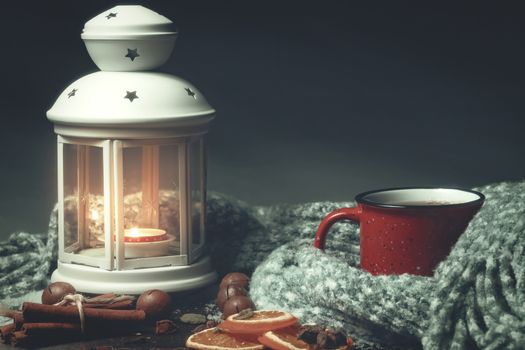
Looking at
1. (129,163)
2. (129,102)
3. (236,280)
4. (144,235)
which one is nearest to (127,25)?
(129,102)

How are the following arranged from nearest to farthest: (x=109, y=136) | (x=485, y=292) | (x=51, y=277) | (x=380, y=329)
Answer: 1. (x=485, y=292)
2. (x=380, y=329)
3. (x=109, y=136)
4. (x=51, y=277)

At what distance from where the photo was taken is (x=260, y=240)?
2.18 meters

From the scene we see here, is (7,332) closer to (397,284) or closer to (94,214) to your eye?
(94,214)

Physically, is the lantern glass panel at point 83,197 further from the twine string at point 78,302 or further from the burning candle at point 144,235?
the twine string at point 78,302

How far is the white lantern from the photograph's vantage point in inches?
75.7

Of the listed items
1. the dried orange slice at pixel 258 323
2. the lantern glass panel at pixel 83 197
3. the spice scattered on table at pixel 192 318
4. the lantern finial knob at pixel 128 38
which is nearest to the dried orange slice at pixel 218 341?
the dried orange slice at pixel 258 323

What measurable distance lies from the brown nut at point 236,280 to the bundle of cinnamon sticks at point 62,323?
0.53ft

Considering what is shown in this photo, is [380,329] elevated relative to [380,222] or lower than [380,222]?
lower

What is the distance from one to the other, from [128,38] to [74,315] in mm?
452

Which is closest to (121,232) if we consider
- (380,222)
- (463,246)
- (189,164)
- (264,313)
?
(189,164)

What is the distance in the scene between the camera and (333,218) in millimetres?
1898

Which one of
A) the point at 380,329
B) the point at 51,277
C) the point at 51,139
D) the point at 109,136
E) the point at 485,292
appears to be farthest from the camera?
the point at 51,139

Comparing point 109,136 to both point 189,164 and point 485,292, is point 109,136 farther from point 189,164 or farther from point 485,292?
point 485,292

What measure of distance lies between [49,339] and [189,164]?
374mm
